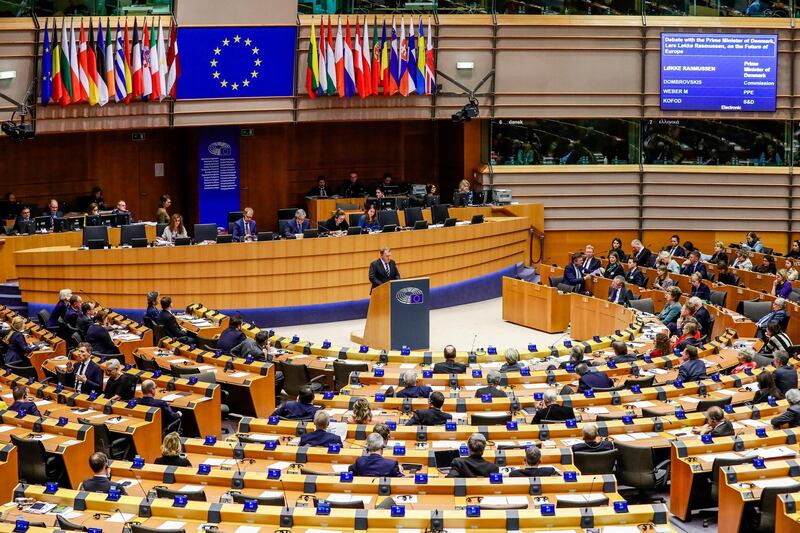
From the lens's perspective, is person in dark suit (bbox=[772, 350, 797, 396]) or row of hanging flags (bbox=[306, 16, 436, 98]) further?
row of hanging flags (bbox=[306, 16, 436, 98])

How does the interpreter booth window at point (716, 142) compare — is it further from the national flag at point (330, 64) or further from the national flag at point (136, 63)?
the national flag at point (136, 63)

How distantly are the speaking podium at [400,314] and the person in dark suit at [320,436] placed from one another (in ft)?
22.4

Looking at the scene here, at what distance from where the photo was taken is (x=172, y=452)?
10.7 meters

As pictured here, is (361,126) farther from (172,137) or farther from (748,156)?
(748,156)

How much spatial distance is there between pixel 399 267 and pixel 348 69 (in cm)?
500

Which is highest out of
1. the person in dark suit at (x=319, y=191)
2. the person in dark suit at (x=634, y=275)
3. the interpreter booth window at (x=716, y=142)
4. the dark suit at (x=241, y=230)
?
the interpreter booth window at (x=716, y=142)

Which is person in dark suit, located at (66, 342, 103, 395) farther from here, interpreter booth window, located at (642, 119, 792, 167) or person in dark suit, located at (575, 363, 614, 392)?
interpreter booth window, located at (642, 119, 792, 167)

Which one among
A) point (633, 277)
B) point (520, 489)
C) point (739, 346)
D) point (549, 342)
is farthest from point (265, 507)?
point (633, 277)

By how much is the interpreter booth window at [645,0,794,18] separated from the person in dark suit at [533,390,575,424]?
621 inches

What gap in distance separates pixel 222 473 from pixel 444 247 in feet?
40.6

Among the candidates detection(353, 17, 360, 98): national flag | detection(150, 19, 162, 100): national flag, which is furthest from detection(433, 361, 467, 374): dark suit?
detection(353, 17, 360, 98): national flag

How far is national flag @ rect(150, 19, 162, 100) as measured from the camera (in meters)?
22.5

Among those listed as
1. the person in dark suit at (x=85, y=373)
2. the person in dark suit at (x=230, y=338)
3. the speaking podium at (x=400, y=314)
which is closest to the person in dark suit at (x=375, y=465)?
the person in dark suit at (x=85, y=373)

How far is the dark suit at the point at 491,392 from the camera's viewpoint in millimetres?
13164
